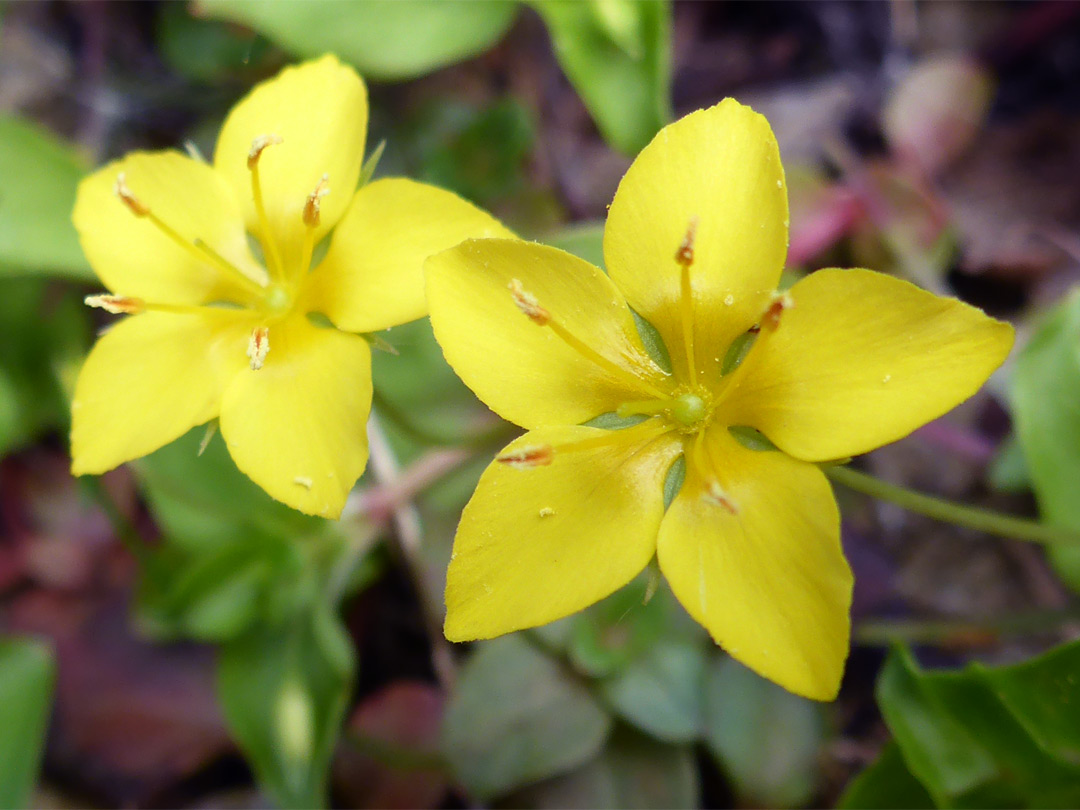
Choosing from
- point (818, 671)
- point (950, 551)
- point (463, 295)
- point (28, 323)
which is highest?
point (463, 295)

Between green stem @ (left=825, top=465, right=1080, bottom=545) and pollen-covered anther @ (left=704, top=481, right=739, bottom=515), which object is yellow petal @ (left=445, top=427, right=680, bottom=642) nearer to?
pollen-covered anther @ (left=704, top=481, right=739, bottom=515)

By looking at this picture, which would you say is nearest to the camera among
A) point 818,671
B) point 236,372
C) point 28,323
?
point 818,671

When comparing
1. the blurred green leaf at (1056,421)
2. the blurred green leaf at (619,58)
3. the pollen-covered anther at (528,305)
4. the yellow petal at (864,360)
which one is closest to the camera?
the yellow petal at (864,360)

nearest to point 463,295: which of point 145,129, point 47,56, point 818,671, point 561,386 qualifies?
point 561,386

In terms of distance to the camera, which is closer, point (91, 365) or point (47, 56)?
point (91, 365)

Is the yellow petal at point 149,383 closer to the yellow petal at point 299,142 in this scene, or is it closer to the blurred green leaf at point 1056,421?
the yellow petal at point 299,142

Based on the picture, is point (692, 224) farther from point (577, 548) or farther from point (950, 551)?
point (950, 551)

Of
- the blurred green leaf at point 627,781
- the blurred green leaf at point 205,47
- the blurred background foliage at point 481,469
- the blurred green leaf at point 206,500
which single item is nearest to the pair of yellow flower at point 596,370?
the blurred background foliage at point 481,469
